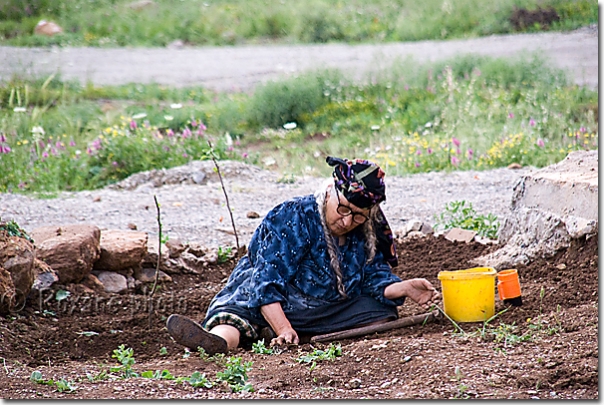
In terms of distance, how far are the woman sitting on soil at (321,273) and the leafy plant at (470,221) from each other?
1669 mm

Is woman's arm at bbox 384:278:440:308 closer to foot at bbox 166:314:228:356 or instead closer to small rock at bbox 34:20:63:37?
foot at bbox 166:314:228:356

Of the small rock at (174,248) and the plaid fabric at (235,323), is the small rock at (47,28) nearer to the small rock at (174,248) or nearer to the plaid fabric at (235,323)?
the small rock at (174,248)

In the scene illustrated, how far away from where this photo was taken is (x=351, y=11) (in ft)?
32.2

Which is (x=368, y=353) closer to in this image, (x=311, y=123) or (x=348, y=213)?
(x=348, y=213)

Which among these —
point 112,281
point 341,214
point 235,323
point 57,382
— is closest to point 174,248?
point 112,281

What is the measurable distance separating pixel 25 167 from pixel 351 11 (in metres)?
4.21

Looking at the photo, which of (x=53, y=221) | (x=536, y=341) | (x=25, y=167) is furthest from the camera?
(x=25, y=167)

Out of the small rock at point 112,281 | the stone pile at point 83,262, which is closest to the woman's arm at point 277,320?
the stone pile at point 83,262

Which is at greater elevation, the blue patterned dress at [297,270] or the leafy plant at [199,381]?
the blue patterned dress at [297,270]

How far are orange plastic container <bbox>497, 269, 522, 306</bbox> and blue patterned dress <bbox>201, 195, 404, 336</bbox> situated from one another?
1.38ft

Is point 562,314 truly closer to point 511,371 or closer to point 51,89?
point 511,371

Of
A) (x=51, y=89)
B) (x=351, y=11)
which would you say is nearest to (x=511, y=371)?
(x=351, y=11)

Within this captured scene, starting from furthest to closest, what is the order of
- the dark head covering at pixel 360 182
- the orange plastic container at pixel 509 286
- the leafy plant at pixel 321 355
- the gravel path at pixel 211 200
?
the gravel path at pixel 211 200, the orange plastic container at pixel 509 286, the dark head covering at pixel 360 182, the leafy plant at pixel 321 355

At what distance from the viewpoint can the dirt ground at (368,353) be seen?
2.62 m
